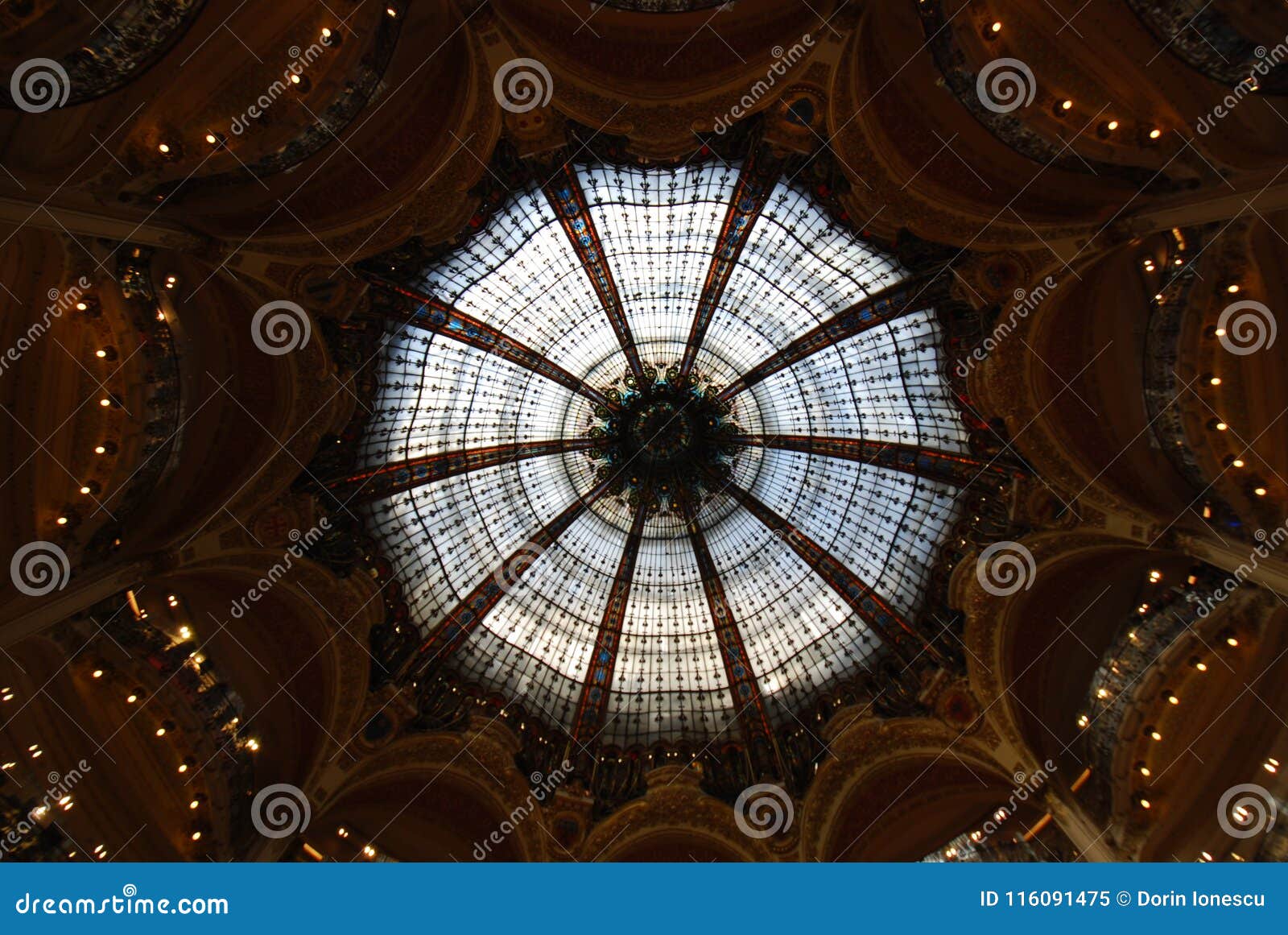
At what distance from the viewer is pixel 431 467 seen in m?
21.5

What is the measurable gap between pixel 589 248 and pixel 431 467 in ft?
27.4

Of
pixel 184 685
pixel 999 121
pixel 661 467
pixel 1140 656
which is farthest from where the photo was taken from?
pixel 661 467

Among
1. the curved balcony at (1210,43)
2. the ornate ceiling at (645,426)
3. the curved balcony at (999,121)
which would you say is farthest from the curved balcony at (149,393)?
the curved balcony at (1210,43)

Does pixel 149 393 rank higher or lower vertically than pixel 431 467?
higher

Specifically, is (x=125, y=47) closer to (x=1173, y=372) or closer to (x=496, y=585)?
(x=496, y=585)

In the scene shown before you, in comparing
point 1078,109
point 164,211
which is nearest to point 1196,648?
point 1078,109

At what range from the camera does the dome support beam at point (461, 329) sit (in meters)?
17.9

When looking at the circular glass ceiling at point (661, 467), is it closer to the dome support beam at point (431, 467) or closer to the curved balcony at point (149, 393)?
the dome support beam at point (431, 467)

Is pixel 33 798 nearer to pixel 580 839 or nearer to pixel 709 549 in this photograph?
pixel 580 839

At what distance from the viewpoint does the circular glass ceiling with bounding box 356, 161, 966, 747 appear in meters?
19.9

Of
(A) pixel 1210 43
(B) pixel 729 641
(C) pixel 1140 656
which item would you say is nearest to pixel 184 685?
(B) pixel 729 641

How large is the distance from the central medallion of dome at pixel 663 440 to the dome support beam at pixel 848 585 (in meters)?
1.30

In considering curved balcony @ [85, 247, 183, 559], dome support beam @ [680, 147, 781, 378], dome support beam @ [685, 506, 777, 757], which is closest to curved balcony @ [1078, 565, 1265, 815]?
dome support beam @ [685, 506, 777, 757]

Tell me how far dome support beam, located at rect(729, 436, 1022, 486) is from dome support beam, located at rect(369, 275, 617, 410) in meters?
5.70
